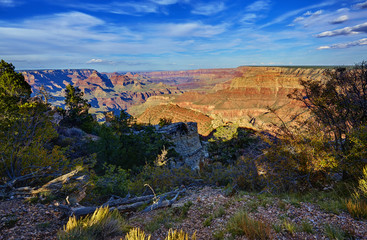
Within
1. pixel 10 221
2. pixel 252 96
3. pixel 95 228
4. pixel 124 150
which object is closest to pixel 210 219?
pixel 95 228

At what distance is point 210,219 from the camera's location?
582cm

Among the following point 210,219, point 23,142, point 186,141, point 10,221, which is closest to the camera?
point 10,221

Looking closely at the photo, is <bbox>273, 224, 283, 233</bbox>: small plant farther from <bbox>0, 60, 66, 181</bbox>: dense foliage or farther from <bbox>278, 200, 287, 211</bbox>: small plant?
<bbox>0, 60, 66, 181</bbox>: dense foliage

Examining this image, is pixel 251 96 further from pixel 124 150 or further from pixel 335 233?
pixel 335 233

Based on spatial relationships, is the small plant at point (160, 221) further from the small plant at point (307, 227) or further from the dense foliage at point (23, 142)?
the dense foliage at point (23, 142)

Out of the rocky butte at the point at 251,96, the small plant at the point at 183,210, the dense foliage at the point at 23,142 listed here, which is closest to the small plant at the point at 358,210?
the small plant at the point at 183,210

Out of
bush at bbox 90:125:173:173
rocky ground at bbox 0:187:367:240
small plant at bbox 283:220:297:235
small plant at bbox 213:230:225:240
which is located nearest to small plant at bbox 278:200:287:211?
rocky ground at bbox 0:187:367:240

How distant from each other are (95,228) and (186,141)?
2318 centimetres

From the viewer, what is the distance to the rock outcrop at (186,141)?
25888 millimetres

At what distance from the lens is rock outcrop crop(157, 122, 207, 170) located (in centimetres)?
2589

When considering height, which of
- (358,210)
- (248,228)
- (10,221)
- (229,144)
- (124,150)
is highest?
(358,210)

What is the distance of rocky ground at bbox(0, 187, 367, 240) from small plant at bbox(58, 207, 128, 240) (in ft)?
1.13

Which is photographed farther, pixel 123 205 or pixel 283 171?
pixel 283 171

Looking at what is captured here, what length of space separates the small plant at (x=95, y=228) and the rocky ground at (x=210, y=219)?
0.34 meters
